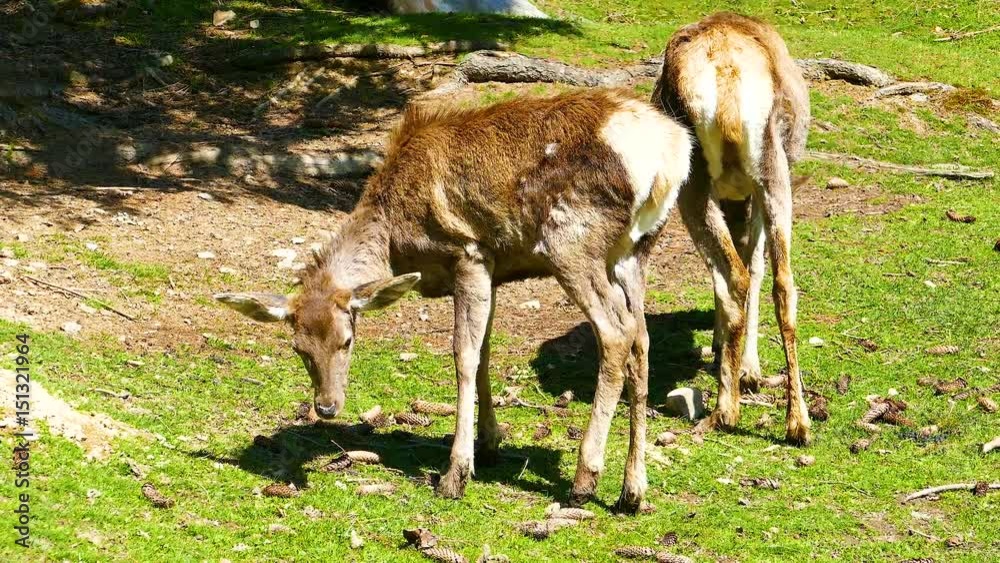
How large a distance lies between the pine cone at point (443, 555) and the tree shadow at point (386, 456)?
1.19 metres

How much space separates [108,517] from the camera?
625 cm

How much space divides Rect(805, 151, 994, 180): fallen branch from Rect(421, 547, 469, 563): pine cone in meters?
11.0

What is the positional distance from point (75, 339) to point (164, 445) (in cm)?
227

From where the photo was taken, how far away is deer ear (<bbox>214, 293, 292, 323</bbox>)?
740cm

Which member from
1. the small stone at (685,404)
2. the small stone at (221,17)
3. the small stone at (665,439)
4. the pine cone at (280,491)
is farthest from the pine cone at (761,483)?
the small stone at (221,17)

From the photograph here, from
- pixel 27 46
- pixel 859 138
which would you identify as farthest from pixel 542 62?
pixel 27 46

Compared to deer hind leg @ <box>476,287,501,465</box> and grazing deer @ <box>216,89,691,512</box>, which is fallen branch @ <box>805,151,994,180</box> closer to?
grazing deer @ <box>216,89,691,512</box>

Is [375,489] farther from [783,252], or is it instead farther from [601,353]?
[783,252]

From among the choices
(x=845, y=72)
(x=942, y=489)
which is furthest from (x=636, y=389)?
(x=845, y=72)

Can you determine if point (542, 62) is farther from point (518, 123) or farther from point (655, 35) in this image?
point (518, 123)

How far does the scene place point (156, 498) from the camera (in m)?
6.59

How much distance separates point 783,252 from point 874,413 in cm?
145

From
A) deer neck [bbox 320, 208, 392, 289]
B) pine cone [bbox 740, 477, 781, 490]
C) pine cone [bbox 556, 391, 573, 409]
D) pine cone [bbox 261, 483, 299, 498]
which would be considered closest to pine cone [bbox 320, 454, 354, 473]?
pine cone [bbox 261, 483, 299, 498]

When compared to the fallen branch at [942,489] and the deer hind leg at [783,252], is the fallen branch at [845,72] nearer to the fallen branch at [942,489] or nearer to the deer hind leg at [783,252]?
the deer hind leg at [783,252]
